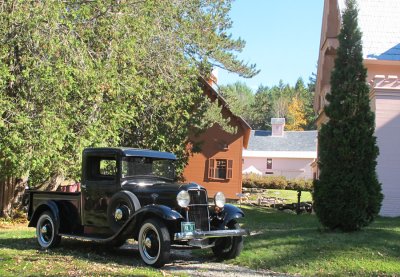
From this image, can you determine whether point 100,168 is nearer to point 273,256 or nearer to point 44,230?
point 44,230

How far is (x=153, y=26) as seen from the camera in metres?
15.3

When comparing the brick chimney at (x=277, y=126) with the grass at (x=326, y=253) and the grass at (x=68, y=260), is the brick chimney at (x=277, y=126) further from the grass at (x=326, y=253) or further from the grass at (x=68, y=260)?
the grass at (x=68, y=260)

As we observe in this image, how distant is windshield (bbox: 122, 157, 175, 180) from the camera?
9508 mm

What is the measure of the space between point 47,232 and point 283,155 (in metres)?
49.9

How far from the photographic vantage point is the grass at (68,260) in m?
7.33

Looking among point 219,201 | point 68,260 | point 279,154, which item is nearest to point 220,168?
point 219,201

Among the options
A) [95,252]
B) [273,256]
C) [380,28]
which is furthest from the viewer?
[380,28]

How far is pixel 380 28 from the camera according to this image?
21.8 meters

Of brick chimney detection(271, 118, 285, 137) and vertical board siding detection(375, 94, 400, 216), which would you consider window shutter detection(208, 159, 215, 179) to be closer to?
vertical board siding detection(375, 94, 400, 216)

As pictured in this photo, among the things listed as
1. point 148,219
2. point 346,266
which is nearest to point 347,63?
point 346,266

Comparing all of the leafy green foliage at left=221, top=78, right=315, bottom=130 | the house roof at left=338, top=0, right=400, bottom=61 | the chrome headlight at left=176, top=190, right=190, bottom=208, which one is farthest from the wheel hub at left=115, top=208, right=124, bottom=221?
the leafy green foliage at left=221, top=78, right=315, bottom=130

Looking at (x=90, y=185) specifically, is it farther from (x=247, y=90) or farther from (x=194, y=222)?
(x=247, y=90)

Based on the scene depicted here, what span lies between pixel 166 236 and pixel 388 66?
52.1ft

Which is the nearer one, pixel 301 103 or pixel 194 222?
pixel 194 222
